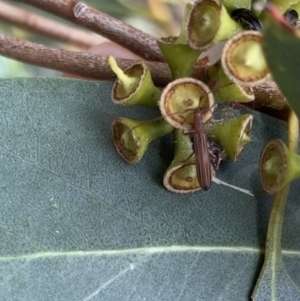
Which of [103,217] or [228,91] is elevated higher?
[228,91]

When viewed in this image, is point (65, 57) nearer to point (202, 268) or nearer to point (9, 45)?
point (9, 45)

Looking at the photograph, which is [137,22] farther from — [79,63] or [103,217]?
[103,217]

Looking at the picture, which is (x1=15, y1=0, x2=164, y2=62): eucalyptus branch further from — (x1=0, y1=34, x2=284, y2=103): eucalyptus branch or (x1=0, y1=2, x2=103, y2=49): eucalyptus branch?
(x1=0, y1=2, x2=103, y2=49): eucalyptus branch

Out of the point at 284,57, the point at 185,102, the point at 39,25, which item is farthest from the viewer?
the point at 39,25

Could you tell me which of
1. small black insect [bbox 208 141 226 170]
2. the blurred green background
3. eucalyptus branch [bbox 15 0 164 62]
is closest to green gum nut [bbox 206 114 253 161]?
small black insect [bbox 208 141 226 170]

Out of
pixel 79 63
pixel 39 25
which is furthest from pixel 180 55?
pixel 39 25
